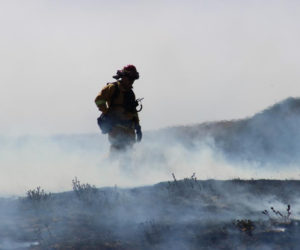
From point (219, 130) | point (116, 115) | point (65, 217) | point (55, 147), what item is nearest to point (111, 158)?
point (116, 115)

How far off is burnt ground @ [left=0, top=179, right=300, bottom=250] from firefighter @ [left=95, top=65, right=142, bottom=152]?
1.16 metres

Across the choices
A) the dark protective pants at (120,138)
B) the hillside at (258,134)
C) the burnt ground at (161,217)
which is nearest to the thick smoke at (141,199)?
the burnt ground at (161,217)

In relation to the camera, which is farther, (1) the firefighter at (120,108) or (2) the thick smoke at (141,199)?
(1) the firefighter at (120,108)

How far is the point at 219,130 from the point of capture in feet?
66.8

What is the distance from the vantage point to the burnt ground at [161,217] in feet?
23.8

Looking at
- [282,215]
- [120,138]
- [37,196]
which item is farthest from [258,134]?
[282,215]

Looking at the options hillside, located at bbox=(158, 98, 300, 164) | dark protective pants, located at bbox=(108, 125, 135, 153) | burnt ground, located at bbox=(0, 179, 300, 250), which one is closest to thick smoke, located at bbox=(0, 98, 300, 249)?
burnt ground, located at bbox=(0, 179, 300, 250)

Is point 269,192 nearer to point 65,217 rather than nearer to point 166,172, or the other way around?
point 166,172

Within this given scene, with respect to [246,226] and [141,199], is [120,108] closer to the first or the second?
[141,199]

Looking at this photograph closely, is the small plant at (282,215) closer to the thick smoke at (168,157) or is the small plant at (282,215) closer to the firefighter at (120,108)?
the thick smoke at (168,157)

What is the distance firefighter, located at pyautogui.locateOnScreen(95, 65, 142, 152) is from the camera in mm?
10540

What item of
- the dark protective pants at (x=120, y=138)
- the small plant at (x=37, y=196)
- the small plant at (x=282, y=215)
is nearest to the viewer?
the small plant at (x=282, y=215)

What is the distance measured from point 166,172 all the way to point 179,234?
474cm

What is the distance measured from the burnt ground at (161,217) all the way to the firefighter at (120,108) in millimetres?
1162
